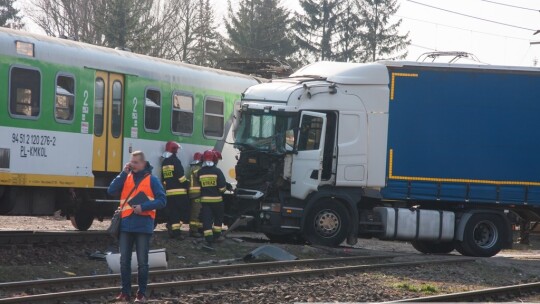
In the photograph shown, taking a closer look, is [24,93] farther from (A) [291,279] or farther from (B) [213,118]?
(B) [213,118]

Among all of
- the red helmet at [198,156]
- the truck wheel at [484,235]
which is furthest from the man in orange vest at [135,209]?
the truck wheel at [484,235]

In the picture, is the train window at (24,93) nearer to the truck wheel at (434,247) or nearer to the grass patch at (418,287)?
the grass patch at (418,287)

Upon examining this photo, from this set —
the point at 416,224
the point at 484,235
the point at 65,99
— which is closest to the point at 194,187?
the point at 65,99

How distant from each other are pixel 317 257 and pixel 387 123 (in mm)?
3489

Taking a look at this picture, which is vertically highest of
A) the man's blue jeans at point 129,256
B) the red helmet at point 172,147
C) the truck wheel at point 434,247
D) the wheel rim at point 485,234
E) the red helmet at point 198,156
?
the red helmet at point 172,147

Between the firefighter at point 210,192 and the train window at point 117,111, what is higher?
the train window at point 117,111

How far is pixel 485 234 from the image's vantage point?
22594 millimetres

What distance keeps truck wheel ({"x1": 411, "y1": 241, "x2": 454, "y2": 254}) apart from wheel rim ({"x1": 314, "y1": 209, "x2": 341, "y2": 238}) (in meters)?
2.82

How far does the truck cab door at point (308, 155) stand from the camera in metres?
21.4

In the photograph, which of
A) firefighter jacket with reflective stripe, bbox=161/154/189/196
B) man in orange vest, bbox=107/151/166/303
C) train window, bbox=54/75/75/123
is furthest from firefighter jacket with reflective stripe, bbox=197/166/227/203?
man in orange vest, bbox=107/151/166/303

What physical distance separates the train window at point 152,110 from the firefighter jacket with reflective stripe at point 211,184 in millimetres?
2295

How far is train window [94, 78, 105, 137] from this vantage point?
20.6m

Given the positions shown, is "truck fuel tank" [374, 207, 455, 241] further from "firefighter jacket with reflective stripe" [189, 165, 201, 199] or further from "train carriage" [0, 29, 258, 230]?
"train carriage" [0, 29, 258, 230]

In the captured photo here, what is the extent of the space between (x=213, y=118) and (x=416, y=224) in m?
5.35
